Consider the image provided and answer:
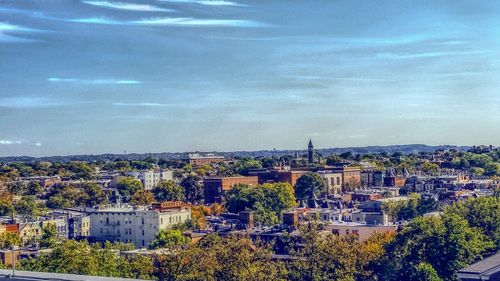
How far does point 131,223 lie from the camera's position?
36250mm

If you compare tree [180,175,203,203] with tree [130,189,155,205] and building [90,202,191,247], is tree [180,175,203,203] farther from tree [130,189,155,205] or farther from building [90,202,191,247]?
building [90,202,191,247]

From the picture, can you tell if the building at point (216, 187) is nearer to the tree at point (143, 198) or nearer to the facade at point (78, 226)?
the tree at point (143, 198)

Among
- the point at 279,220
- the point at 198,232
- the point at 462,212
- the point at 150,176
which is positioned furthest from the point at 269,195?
the point at 150,176

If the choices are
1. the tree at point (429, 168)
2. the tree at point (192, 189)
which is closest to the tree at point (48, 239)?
the tree at point (192, 189)

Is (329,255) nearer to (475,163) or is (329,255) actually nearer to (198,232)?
(198,232)

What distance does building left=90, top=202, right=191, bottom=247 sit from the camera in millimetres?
35719

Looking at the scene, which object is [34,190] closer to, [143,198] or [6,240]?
[143,198]

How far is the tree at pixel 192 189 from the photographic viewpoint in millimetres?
59531

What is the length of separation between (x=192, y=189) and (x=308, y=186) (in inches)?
385

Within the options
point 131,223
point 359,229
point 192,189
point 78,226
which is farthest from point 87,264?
point 192,189

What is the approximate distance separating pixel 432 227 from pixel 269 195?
25049 mm

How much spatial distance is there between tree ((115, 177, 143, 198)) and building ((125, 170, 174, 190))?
12071mm

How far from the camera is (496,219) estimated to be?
915 inches

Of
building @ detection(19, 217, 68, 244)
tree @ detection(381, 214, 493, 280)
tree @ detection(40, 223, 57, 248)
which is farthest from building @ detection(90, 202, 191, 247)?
tree @ detection(381, 214, 493, 280)
